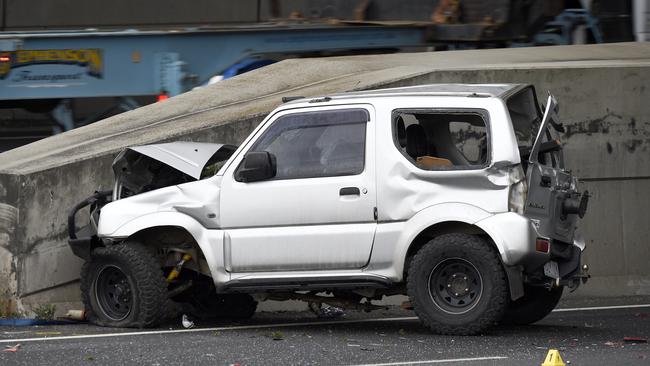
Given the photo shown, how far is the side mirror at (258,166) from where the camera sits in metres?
9.49

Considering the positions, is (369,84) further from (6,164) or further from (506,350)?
(506,350)

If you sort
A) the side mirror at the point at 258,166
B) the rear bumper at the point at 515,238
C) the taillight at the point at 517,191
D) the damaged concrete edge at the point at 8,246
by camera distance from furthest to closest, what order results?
the damaged concrete edge at the point at 8,246
the side mirror at the point at 258,166
the taillight at the point at 517,191
the rear bumper at the point at 515,238

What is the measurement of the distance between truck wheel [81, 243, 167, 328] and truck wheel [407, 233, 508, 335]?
2.12m

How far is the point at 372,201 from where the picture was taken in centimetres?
933

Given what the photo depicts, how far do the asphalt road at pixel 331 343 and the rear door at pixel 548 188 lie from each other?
2.78 ft

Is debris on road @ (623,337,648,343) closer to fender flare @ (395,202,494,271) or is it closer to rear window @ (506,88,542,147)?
fender flare @ (395,202,494,271)

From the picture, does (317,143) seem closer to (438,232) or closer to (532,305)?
(438,232)

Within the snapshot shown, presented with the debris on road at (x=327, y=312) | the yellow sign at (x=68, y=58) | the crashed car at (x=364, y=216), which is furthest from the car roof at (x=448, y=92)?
the yellow sign at (x=68, y=58)

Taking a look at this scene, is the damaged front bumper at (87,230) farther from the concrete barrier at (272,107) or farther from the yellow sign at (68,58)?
the yellow sign at (68,58)

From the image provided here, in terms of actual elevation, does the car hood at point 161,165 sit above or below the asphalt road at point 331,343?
above

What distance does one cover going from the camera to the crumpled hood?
9.92 metres

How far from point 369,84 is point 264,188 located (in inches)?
130

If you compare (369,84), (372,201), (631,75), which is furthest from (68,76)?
(372,201)

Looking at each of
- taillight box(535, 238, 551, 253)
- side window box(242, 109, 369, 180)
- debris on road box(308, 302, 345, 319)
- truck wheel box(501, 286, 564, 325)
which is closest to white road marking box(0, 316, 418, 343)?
debris on road box(308, 302, 345, 319)
